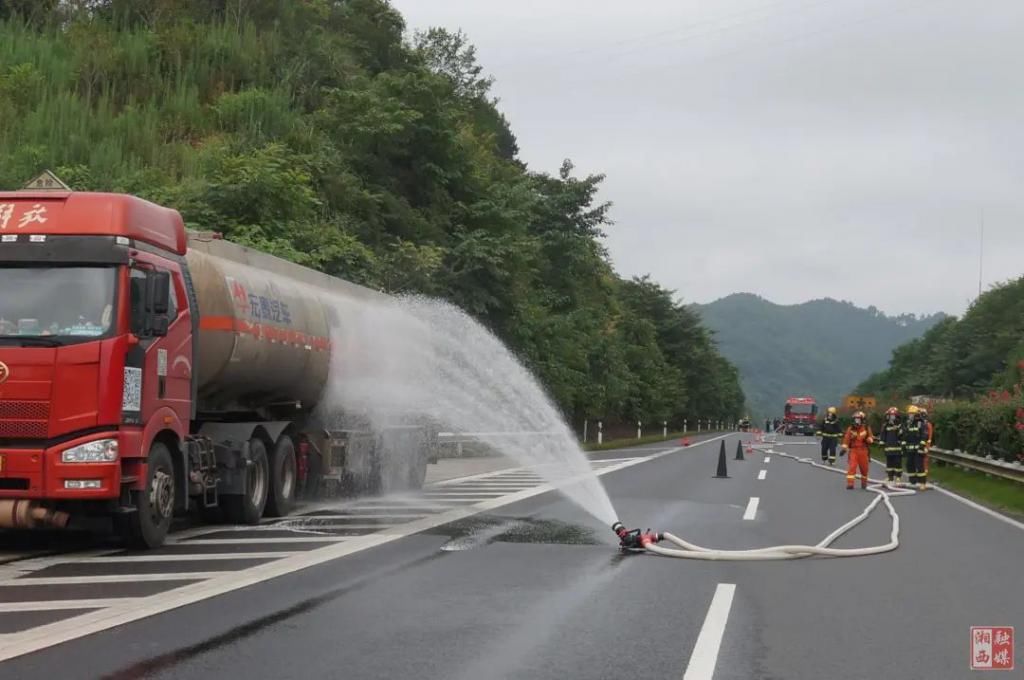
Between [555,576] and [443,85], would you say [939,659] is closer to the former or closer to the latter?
[555,576]

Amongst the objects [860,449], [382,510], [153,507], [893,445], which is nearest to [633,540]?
[153,507]

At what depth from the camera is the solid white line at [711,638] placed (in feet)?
22.0

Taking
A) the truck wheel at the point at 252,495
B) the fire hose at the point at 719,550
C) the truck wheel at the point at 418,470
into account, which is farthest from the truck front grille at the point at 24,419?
the truck wheel at the point at 418,470

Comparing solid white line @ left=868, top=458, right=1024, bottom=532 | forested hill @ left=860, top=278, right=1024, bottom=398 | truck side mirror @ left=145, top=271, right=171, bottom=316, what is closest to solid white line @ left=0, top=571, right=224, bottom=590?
truck side mirror @ left=145, top=271, right=171, bottom=316

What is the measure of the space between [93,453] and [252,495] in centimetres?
411

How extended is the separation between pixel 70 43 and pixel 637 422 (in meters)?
40.1

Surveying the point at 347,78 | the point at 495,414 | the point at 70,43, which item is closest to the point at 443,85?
the point at 347,78

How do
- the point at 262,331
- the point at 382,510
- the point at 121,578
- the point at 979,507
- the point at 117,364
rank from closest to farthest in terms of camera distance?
the point at 121,578 < the point at 117,364 < the point at 262,331 < the point at 382,510 < the point at 979,507

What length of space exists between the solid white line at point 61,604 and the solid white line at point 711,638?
4267 mm

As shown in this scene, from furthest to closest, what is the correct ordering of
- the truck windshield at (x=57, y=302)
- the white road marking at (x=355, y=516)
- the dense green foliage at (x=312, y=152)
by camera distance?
the dense green foliage at (x=312, y=152) < the white road marking at (x=355, y=516) < the truck windshield at (x=57, y=302)

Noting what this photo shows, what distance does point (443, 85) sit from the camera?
4159 centimetres

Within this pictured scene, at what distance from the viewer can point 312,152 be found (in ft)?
127

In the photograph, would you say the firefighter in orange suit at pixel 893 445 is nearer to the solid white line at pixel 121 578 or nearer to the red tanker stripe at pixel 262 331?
the red tanker stripe at pixel 262 331

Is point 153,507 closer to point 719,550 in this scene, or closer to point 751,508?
point 719,550
